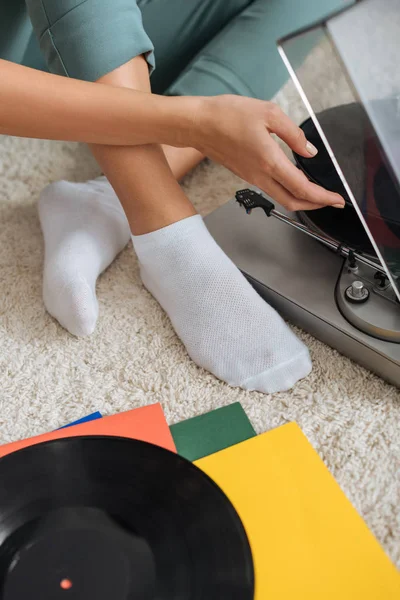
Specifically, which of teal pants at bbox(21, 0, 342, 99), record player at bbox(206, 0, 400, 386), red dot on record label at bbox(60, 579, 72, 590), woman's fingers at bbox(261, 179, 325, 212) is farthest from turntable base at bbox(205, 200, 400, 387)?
red dot on record label at bbox(60, 579, 72, 590)

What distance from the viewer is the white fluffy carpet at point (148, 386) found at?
691 millimetres

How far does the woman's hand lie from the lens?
0.71 meters

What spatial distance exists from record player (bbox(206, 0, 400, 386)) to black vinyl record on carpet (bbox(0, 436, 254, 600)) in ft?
0.97

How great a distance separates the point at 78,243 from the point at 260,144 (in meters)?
0.32

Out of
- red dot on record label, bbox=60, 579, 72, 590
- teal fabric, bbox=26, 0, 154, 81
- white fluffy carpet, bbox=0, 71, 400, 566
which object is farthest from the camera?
teal fabric, bbox=26, 0, 154, 81

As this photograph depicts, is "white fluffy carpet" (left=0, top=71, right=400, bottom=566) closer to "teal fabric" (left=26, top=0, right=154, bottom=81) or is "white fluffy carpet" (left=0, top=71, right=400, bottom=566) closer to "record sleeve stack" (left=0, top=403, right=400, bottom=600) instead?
"record sleeve stack" (left=0, top=403, right=400, bottom=600)

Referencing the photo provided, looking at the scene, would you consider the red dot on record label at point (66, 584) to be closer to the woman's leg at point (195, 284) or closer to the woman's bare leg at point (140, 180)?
the woman's leg at point (195, 284)

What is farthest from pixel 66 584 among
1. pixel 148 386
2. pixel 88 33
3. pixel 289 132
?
pixel 88 33

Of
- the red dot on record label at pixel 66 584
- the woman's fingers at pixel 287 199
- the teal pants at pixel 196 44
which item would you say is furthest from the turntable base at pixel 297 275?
the red dot on record label at pixel 66 584

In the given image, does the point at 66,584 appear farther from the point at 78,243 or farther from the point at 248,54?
the point at 248,54

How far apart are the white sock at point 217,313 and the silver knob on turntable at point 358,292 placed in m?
0.09

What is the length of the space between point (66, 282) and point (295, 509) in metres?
0.41

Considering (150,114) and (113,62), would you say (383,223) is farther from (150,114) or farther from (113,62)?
(113,62)

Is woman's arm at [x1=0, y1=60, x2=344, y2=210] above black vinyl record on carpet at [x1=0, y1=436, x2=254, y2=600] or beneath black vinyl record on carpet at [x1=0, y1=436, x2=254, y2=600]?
above
